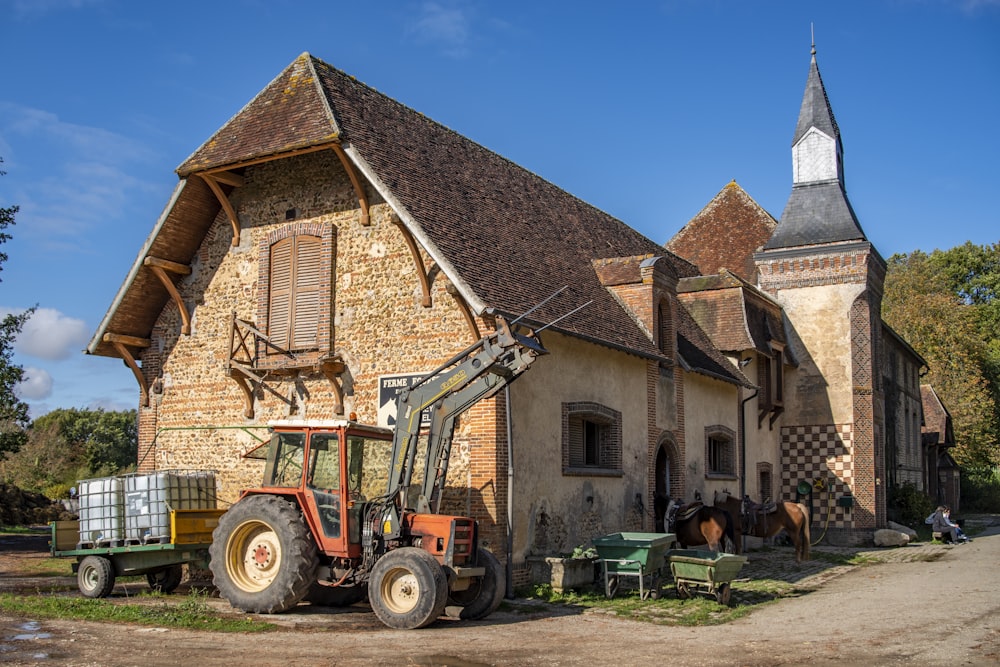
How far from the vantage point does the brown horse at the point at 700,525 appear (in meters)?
18.3

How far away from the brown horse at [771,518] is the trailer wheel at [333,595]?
29.9 ft

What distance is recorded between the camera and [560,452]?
658 inches

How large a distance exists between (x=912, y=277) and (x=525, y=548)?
156 feet

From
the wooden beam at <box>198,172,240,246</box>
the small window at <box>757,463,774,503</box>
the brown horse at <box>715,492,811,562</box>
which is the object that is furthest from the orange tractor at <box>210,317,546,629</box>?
the small window at <box>757,463,774,503</box>

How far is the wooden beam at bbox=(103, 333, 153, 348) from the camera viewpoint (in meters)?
18.1

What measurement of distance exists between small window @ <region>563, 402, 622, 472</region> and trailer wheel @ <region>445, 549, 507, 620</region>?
4349 millimetres

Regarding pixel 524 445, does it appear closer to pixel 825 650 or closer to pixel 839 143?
pixel 825 650

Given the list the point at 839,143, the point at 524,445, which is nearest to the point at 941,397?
the point at 839,143

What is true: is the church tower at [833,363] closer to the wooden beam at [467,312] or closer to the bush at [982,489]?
the wooden beam at [467,312]

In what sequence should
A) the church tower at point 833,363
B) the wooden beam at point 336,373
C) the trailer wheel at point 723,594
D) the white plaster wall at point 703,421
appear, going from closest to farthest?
the trailer wheel at point 723,594
the wooden beam at point 336,373
the white plaster wall at point 703,421
the church tower at point 833,363

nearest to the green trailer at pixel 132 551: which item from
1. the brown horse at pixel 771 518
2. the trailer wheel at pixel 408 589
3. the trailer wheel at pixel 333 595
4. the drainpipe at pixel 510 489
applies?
the trailer wheel at pixel 333 595

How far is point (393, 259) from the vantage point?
1625 cm

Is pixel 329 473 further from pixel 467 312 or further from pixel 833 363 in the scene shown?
pixel 833 363

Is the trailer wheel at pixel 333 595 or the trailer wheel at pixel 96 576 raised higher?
the trailer wheel at pixel 96 576
